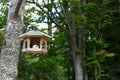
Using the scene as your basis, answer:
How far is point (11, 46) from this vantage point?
10.7ft

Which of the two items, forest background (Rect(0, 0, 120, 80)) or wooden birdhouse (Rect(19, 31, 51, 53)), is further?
forest background (Rect(0, 0, 120, 80))

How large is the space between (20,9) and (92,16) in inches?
152

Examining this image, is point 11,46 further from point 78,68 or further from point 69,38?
point 69,38

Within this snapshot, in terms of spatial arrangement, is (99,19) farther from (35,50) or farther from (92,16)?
(35,50)

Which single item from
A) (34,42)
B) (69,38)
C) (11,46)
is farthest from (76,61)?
(11,46)

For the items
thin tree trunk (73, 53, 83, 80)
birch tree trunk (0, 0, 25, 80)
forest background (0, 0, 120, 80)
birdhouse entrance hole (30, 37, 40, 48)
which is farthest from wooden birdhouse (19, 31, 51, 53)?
thin tree trunk (73, 53, 83, 80)

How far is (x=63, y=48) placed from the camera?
7117 mm

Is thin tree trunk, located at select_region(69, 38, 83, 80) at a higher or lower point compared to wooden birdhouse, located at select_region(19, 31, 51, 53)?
lower

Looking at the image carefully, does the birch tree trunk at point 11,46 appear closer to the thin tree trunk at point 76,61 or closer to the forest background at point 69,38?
the forest background at point 69,38

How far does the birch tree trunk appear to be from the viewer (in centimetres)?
318

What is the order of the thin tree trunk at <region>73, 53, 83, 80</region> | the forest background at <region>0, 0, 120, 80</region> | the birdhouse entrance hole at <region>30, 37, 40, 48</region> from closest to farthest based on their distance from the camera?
the birdhouse entrance hole at <region>30, 37, 40, 48</region> < the forest background at <region>0, 0, 120, 80</region> < the thin tree trunk at <region>73, 53, 83, 80</region>

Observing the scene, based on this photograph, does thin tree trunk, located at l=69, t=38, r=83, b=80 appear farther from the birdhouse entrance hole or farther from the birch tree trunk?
the birch tree trunk

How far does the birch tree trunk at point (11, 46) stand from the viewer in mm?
3176

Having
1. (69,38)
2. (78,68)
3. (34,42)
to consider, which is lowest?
(78,68)
